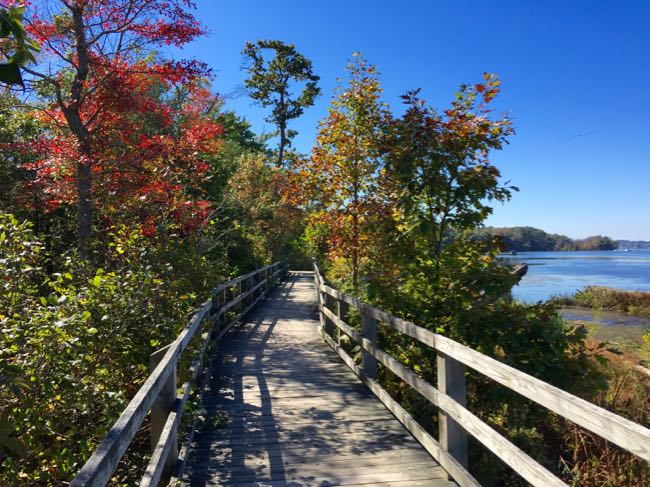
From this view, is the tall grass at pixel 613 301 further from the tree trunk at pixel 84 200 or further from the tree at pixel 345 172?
the tree trunk at pixel 84 200

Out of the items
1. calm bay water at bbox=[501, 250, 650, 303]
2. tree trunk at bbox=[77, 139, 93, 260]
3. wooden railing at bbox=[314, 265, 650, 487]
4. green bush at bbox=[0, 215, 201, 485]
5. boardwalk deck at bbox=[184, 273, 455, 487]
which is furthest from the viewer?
calm bay water at bbox=[501, 250, 650, 303]

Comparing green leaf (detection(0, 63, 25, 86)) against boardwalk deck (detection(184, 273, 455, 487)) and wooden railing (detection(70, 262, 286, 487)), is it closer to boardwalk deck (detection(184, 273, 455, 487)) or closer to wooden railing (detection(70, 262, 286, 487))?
wooden railing (detection(70, 262, 286, 487))

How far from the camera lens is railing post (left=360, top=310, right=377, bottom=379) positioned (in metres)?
5.37

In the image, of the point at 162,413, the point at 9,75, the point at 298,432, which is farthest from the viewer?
the point at 298,432

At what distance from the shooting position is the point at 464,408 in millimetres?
3141

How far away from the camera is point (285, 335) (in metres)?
9.56

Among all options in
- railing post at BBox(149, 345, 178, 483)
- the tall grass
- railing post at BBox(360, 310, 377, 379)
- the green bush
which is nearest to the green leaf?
the green bush

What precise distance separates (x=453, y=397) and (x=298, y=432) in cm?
Result: 172

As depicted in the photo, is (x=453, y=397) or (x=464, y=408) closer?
(x=464, y=408)

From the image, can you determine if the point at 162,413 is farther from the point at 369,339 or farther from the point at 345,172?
the point at 345,172

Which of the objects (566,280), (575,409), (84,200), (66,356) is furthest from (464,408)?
(566,280)

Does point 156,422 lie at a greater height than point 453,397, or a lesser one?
lesser

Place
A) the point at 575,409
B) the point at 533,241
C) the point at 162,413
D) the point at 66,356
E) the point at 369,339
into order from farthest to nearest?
the point at 533,241
the point at 369,339
the point at 66,356
the point at 162,413
the point at 575,409

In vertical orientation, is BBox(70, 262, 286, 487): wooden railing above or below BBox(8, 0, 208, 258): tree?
below
